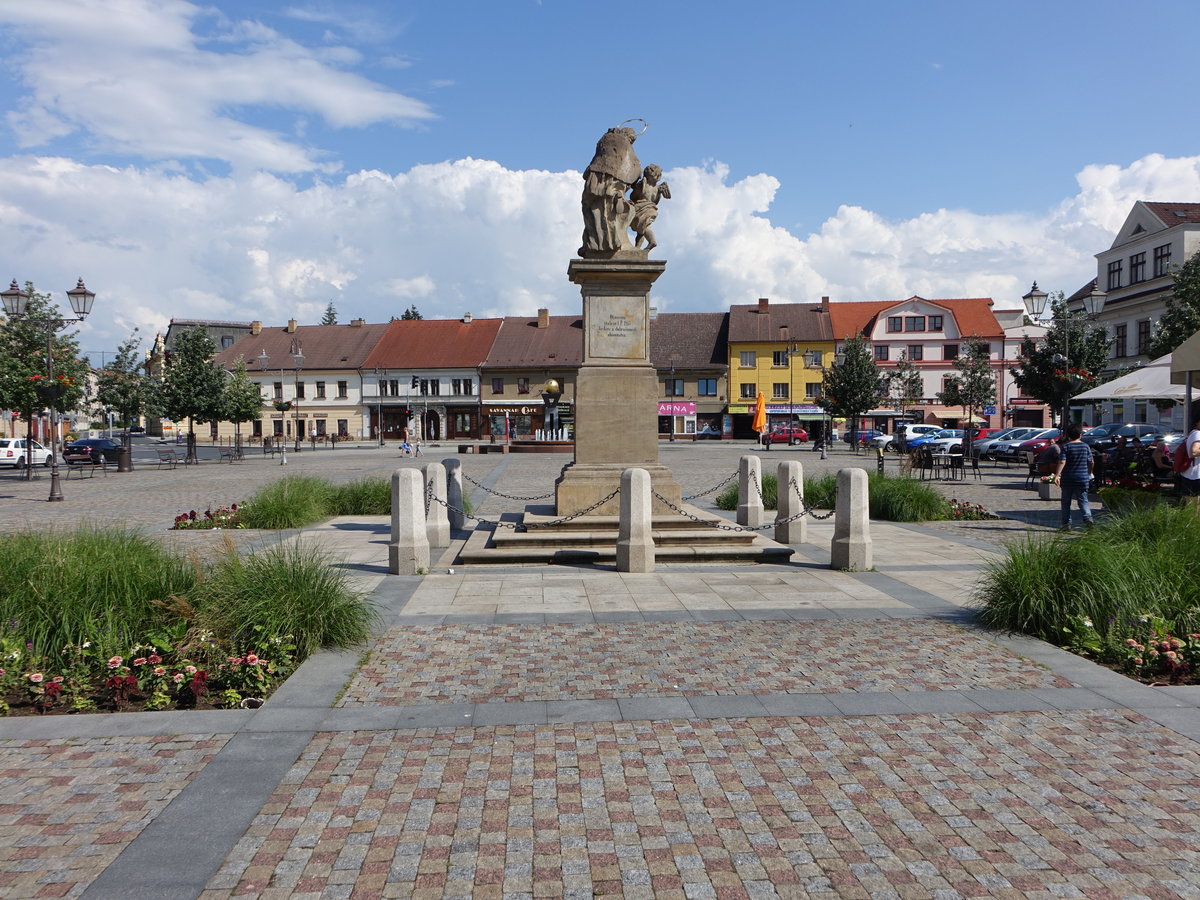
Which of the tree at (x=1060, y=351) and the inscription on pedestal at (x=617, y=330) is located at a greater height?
the tree at (x=1060, y=351)

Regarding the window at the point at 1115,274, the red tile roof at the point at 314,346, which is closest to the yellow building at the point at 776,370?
the window at the point at 1115,274

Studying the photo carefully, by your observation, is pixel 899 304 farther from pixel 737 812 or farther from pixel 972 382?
pixel 737 812

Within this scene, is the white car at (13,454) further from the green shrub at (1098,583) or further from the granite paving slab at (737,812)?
the green shrub at (1098,583)

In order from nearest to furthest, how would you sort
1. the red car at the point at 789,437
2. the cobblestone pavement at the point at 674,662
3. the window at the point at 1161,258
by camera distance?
the cobblestone pavement at the point at 674,662, the window at the point at 1161,258, the red car at the point at 789,437

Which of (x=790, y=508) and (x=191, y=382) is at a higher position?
(x=191, y=382)

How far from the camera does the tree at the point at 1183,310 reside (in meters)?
33.0

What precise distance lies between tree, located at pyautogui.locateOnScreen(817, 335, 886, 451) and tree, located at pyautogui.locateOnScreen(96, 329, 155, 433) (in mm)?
39212

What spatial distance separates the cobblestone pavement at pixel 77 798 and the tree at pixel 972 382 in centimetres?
5230

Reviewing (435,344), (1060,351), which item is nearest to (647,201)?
(1060,351)

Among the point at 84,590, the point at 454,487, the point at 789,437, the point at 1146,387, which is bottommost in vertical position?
the point at 84,590

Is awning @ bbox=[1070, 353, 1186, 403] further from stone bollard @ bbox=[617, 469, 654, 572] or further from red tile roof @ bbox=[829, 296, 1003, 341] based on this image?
red tile roof @ bbox=[829, 296, 1003, 341]

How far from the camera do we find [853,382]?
54.4m

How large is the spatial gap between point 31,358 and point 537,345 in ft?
159

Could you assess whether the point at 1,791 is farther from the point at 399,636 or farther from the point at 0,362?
the point at 0,362
